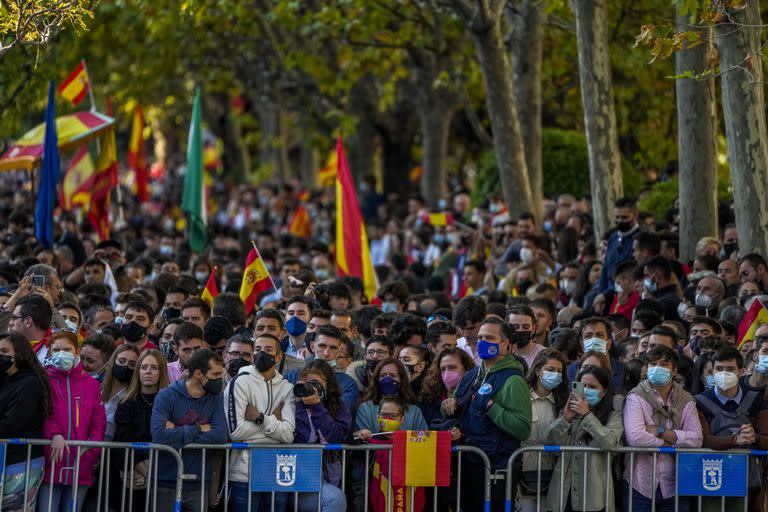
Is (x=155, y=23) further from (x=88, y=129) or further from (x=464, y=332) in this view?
(x=464, y=332)

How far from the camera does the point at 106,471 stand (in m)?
10.7

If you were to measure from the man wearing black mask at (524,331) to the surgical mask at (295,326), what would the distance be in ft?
5.66

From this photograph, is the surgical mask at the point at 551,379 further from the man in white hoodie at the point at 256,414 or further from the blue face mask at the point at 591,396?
the man in white hoodie at the point at 256,414

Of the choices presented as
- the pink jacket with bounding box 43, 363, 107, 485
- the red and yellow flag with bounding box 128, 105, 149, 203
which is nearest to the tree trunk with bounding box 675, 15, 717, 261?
the pink jacket with bounding box 43, 363, 107, 485

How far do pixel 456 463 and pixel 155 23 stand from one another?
1653cm

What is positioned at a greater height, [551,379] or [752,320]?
[752,320]

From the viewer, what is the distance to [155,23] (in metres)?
26.1

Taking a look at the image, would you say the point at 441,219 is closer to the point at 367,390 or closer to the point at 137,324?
the point at 137,324

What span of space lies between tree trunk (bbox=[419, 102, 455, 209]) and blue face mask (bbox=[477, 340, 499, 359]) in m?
18.1

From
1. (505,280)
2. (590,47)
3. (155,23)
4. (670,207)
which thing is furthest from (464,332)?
(155,23)

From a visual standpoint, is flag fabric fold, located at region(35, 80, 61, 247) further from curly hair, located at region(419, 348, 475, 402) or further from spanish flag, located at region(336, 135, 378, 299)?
curly hair, located at region(419, 348, 475, 402)

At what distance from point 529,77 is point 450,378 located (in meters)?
11.7

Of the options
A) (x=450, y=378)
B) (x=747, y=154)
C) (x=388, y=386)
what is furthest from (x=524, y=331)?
(x=747, y=154)

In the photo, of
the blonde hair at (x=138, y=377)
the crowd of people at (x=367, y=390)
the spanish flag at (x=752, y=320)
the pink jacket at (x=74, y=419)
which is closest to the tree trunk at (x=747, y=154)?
the crowd of people at (x=367, y=390)
